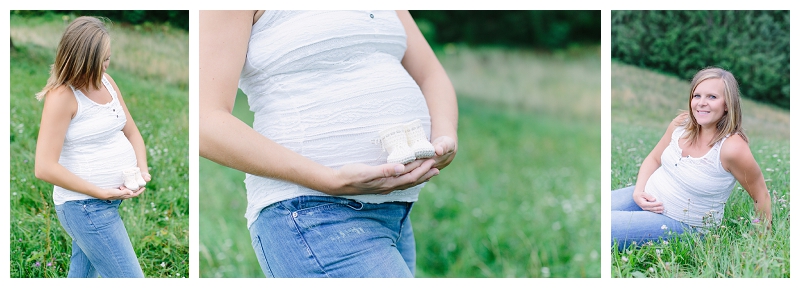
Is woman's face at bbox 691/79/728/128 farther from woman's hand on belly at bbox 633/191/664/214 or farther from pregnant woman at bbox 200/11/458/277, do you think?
pregnant woman at bbox 200/11/458/277

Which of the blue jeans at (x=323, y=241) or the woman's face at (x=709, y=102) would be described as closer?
the blue jeans at (x=323, y=241)

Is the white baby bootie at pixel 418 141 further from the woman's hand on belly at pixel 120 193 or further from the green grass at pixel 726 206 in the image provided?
the woman's hand on belly at pixel 120 193

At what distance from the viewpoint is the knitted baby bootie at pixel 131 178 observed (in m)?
1.58

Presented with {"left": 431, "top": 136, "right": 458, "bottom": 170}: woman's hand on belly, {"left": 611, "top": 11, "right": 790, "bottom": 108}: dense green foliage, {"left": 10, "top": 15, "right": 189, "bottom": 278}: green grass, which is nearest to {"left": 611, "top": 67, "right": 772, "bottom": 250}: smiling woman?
{"left": 611, "top": 11, "right": 790, "bottom": 108}: dense green foliage

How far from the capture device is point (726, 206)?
1629mm

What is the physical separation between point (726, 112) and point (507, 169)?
10.1 feet

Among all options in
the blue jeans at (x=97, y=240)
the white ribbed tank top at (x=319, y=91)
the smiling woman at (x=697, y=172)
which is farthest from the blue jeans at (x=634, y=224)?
the blue jeans at (x=97, y=240)

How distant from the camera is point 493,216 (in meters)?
3.82

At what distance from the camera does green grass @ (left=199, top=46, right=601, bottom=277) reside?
335cm

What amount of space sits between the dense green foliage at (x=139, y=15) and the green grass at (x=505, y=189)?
164cm
